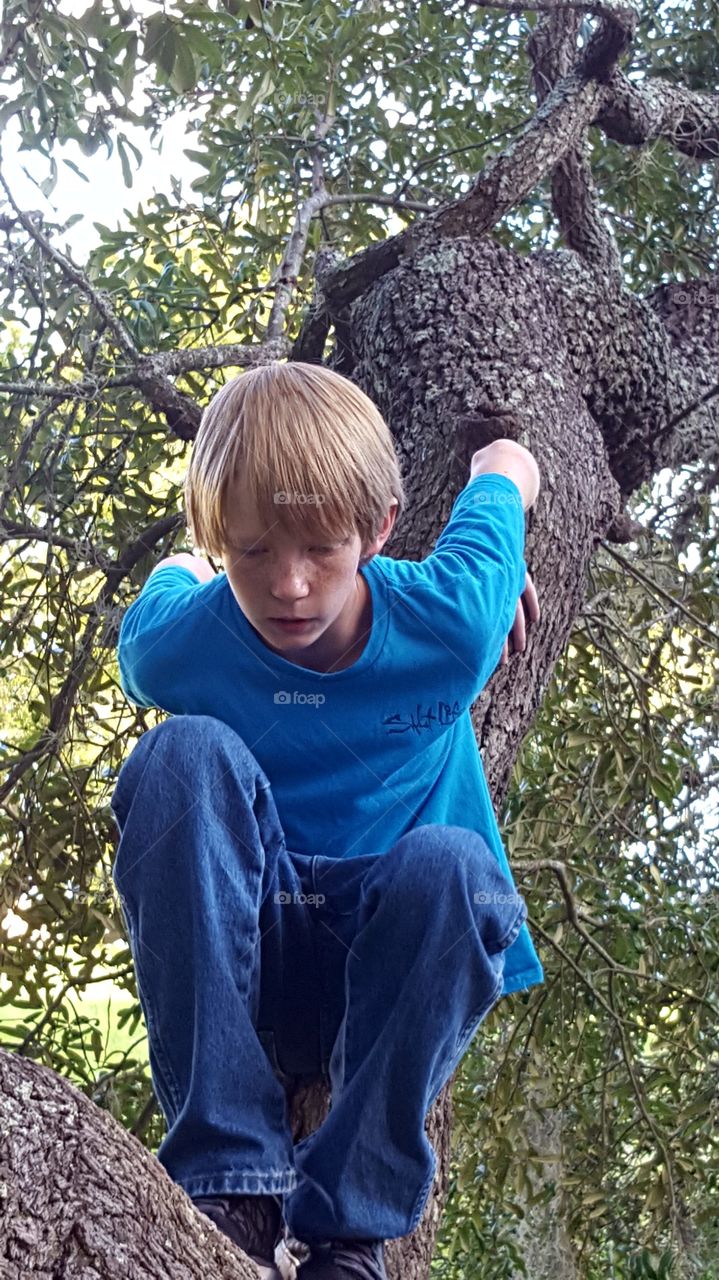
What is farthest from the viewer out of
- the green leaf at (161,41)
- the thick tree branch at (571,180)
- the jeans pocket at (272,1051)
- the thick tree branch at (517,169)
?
the thick tree branch at (571,180)

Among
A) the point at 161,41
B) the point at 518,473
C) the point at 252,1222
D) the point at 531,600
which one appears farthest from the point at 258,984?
the point at 161,41

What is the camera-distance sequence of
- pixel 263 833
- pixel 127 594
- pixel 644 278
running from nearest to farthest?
pixel 263 833 < pixel 127 594 < pixel 644 278

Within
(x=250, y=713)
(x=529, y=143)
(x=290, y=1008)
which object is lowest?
(x=290, y=1008)

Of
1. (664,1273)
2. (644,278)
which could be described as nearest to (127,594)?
(644,278)

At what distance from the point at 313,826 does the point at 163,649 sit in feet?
0.97

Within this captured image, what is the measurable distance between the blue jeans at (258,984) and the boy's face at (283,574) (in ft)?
0.53

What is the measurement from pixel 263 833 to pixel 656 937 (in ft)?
5.71

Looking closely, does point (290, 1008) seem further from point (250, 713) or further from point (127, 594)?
point (127, 594)

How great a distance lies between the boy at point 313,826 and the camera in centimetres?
143

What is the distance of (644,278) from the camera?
3.56 meters

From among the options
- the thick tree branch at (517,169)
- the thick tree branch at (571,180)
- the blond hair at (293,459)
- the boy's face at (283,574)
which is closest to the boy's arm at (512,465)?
the blond hair at (293,459)

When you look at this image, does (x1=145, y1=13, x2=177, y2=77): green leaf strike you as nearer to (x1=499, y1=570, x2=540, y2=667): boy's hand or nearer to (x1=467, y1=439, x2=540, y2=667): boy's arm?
(x1=467, y1=439, x2=540, y2=667): boy's arm

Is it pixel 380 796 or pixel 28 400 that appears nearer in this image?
pixel 380 796

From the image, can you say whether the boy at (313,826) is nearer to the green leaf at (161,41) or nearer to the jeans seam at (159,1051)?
the jeans seam at (159,1051)
